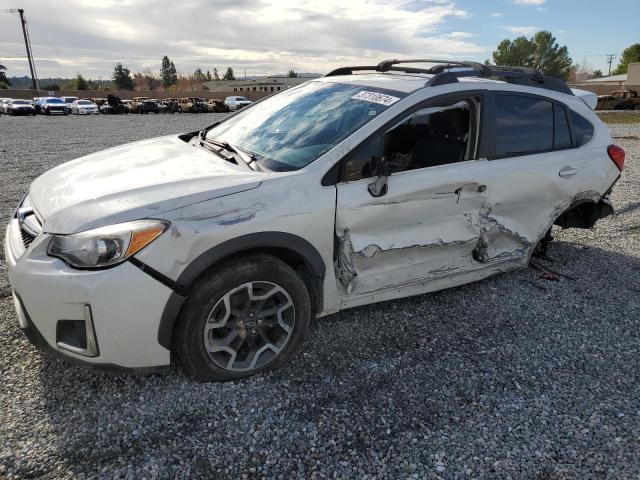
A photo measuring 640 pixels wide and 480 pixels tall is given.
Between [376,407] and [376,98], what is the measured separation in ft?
6.79

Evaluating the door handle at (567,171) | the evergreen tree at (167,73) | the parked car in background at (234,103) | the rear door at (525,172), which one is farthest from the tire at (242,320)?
the evergreen tree at (167,73)

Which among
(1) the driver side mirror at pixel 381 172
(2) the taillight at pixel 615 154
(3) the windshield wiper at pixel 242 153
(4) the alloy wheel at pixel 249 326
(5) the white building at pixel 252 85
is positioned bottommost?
(4) the alloy wheel at pixel 249 326

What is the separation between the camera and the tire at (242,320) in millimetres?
2566

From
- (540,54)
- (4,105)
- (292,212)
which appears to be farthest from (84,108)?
(540,54)

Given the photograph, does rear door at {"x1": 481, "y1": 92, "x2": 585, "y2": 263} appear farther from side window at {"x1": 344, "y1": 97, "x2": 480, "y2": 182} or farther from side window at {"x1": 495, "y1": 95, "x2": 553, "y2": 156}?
side window at {"x1": 344, "y1": 97, "x2": 480, "y2": 182}

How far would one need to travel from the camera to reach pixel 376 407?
2.66 metres

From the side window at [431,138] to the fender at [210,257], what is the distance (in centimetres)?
68

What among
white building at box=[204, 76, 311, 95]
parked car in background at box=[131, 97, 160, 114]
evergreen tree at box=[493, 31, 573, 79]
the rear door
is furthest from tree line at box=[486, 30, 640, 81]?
the rear door

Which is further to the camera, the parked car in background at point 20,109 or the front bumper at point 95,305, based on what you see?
the parked car in background at point 20,109

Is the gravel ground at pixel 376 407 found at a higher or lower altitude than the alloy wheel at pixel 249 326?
lower

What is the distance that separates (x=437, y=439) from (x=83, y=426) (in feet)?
5.98

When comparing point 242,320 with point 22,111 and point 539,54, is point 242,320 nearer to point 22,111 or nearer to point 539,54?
point 22,111

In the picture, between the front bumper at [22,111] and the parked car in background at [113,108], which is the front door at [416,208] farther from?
the parked car in background at [113,108]

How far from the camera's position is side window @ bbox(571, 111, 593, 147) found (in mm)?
4168
